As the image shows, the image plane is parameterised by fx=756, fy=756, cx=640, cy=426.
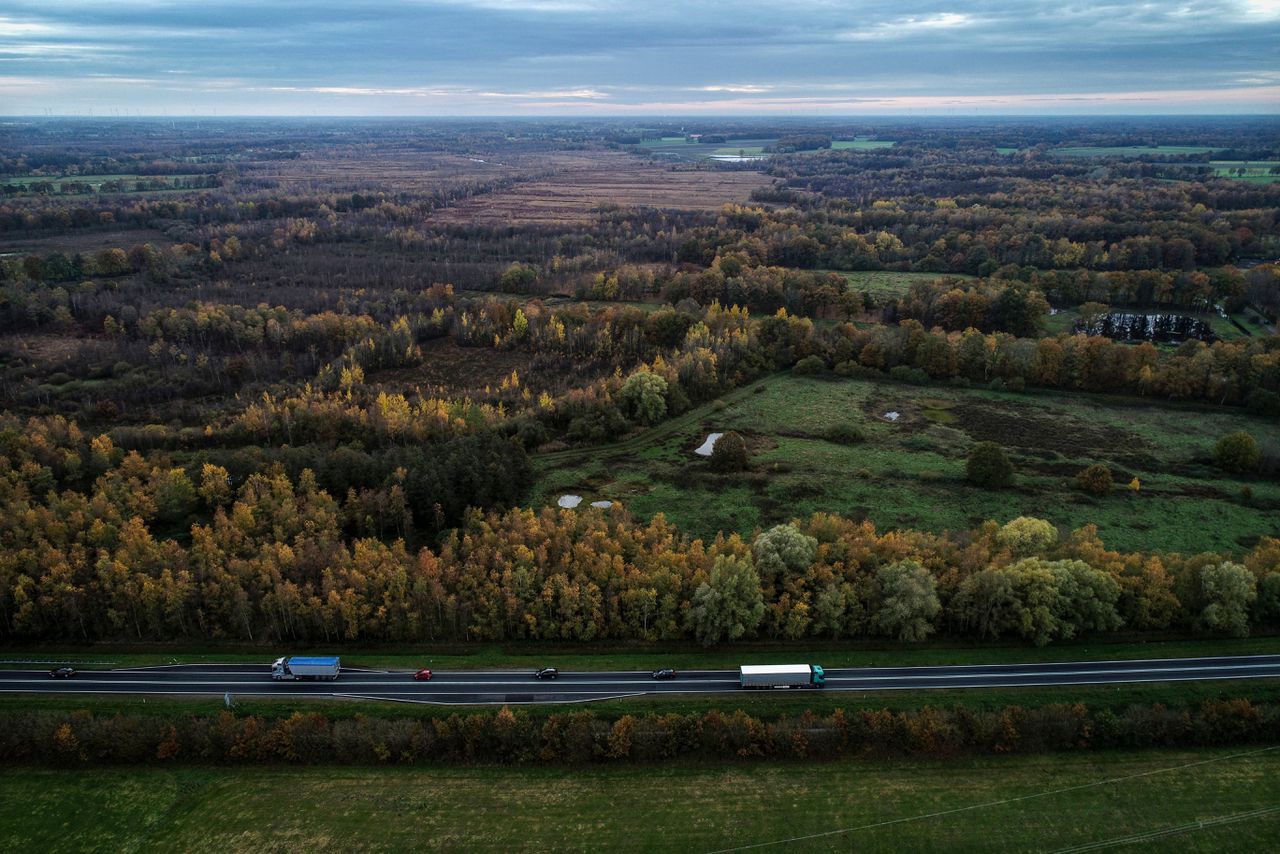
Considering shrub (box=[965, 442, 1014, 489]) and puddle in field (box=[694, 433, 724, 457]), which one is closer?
shrub (box=[965, 442, 1014, 489])

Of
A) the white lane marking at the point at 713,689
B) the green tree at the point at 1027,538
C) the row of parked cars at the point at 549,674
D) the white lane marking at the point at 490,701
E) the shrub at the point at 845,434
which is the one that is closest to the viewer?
the white lane marking at the point at 490,701

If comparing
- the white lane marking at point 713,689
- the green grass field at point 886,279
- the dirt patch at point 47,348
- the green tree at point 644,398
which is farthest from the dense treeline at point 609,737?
the green grass field at point 886,279

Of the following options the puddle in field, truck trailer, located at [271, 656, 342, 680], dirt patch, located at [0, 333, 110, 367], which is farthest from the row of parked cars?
dirt patch, located at [0, 333, 110, 367]

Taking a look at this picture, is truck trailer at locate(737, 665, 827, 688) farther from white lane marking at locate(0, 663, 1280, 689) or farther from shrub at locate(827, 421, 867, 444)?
shrub at locate(827, 421, 867, 444)

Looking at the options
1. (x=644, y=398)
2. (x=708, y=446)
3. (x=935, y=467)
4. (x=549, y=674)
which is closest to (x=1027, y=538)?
(x=935, y=467)

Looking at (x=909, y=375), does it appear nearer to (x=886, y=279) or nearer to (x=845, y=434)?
(x=845, y=434)

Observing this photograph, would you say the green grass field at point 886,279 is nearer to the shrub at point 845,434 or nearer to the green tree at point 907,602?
the shrub at point 845,434
